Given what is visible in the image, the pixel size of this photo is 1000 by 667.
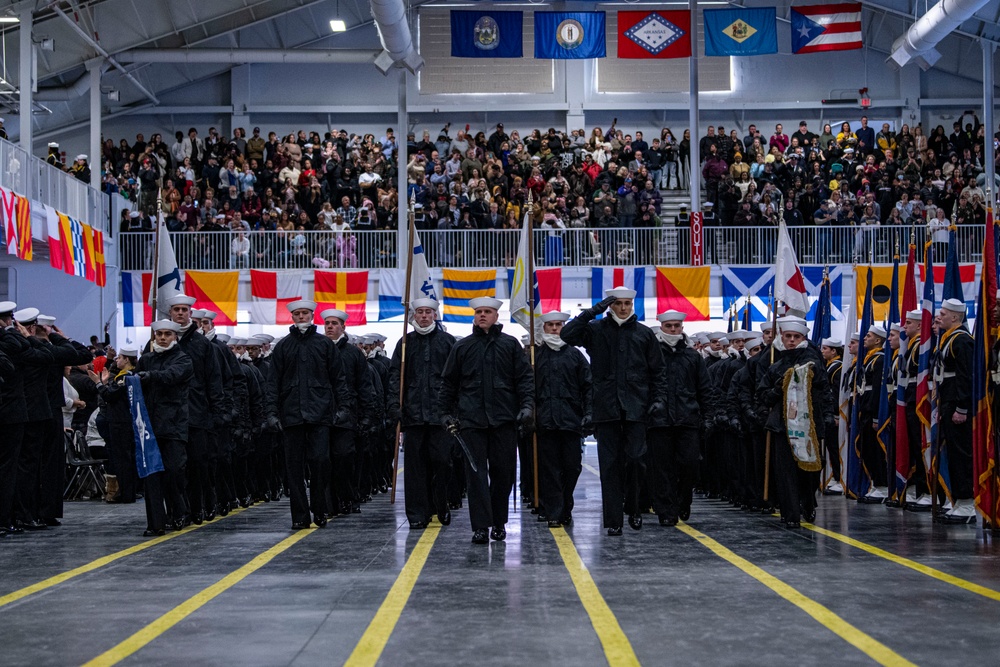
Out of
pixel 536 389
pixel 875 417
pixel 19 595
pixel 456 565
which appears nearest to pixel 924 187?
pixel 875 417

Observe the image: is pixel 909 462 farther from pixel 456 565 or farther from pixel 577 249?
pixel 577 249

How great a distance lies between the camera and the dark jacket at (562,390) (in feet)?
39.6

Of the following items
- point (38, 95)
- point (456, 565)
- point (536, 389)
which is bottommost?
point (456, 565)

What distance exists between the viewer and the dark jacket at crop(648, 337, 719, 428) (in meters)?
12.9

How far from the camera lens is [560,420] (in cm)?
1205

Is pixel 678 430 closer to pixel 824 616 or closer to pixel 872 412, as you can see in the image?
pixel 872 412

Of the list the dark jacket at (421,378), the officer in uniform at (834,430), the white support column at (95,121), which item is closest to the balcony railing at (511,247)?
the white support column at (95,121)

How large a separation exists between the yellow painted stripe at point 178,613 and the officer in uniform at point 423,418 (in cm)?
190

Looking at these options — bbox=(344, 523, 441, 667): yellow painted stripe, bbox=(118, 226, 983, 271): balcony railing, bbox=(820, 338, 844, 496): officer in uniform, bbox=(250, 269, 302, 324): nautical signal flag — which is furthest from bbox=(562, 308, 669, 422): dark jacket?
bbox=(118, 226, 983, 271): balcony railing

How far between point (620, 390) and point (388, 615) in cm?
487

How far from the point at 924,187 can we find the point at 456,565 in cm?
2817

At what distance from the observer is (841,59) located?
139 feet

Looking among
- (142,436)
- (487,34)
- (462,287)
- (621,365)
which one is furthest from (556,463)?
(487,34)

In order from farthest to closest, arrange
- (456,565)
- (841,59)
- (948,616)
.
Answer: (841,59) → (456,565) → (948,616)
